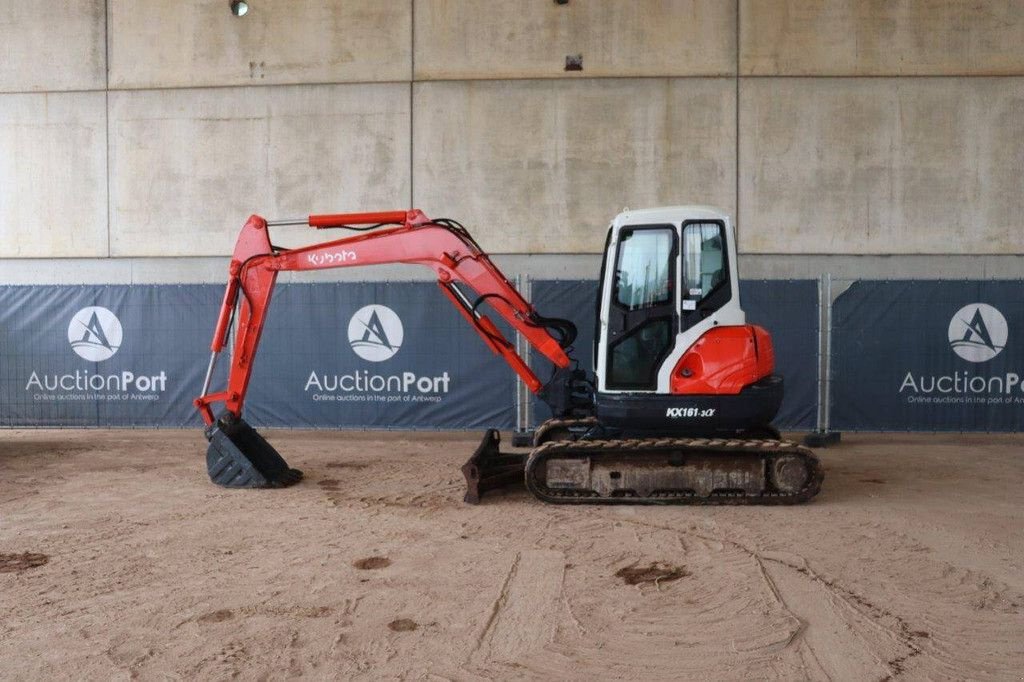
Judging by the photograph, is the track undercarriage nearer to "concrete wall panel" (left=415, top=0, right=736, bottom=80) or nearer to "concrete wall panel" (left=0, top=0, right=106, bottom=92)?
"concrete wall panel" (left=415, top=0, right=736, bottom=80)

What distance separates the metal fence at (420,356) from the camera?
10531 millimetres

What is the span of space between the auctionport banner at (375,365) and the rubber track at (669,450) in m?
4.02

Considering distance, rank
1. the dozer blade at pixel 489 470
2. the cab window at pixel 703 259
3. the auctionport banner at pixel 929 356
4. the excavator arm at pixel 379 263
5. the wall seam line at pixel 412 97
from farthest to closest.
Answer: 1. the wall seam line at pixel 412 97
2. the auctionport banner at pixel 929 356
3. the excavator arm at pixel 379 263
4. the dozer blade at pixel 489 470
5. the cab window at pixel 703 259

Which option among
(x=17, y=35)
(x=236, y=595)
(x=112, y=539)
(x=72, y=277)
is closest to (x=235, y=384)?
(x=112, y=539)

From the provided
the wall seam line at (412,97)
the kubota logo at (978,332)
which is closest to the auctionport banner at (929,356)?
the kubota logo at (978,332)

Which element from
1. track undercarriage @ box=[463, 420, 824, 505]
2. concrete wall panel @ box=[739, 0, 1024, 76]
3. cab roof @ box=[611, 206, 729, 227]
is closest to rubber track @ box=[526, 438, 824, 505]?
track undercarriage @ box=[463, 420, 824, 505]

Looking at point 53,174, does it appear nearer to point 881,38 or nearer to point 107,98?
point 107,98

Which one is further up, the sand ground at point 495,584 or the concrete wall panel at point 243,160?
the concrete wall panel at point 243,160

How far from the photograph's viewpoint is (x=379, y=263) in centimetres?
778

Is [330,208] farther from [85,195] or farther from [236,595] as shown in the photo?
[236,595]

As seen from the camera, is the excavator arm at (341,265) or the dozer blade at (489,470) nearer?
the dozer blade at (489,470)

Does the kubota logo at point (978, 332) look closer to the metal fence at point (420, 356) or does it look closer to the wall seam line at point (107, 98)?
the metal fence at point (420, 356)

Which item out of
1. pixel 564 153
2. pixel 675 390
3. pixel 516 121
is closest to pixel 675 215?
pixel 675 390

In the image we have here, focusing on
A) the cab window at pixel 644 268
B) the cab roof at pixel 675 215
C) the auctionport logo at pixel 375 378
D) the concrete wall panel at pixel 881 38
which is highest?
the concrete wall panel at pixel 881 38
